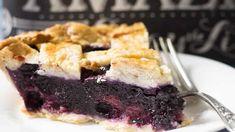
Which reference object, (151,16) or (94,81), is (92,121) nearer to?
(94,81)

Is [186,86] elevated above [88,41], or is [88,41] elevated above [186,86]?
[88,41]

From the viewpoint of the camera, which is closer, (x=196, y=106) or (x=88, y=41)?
(x=196, y=106)

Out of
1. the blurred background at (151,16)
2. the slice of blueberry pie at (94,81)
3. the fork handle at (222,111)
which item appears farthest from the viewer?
the blurred background at (151,16)

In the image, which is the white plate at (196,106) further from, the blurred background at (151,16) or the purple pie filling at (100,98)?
the blurred background at (151,16)

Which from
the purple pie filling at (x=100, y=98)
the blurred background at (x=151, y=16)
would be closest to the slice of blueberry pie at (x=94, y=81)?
the purple pie filling at (x=100, y=98)

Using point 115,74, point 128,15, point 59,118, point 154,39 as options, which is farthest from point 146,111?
point 128,15

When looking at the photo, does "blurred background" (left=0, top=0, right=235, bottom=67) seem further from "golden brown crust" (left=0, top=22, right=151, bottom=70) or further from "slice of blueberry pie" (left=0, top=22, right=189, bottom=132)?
"slice of blueberry pie" (left=0, top=22, right=189, bottom=132)

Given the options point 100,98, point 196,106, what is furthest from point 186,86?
point 100,98

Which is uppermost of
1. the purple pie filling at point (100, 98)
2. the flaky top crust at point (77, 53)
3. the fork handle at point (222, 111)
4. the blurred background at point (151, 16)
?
the blurred background at point (151, 16)
